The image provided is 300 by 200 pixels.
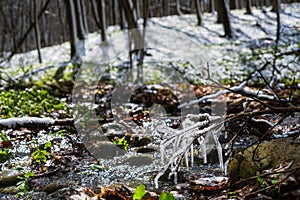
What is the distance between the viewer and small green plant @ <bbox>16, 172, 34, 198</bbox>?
3219 mm

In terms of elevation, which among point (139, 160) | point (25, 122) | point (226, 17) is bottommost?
point (139, 160)

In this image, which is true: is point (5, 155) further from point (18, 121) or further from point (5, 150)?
point (18, 121)

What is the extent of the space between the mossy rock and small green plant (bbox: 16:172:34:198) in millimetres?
1848

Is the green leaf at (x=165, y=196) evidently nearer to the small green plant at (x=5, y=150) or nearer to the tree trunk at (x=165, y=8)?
the small green plant at (x=5, y=150)

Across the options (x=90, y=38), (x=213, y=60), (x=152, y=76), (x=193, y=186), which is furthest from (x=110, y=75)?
(x=193, y=186)

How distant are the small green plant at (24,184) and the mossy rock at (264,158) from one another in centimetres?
185

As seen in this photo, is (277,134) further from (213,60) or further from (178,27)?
(178,27)

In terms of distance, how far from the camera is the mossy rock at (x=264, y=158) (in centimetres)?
264

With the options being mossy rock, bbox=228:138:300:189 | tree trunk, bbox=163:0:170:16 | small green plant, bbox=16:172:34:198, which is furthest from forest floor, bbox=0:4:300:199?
tree trunk, bbox=163:0:170:16

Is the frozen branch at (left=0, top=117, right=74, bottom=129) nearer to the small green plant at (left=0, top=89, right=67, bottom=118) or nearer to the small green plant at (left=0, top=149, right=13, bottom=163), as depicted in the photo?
the small green plant at (left=0, top=149, right=13, bottom=163)

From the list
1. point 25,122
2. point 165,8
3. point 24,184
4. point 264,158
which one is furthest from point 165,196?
point 165,8

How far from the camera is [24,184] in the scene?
341 centimetres

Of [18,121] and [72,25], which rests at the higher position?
[72,25]

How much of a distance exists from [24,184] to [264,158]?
222cm
